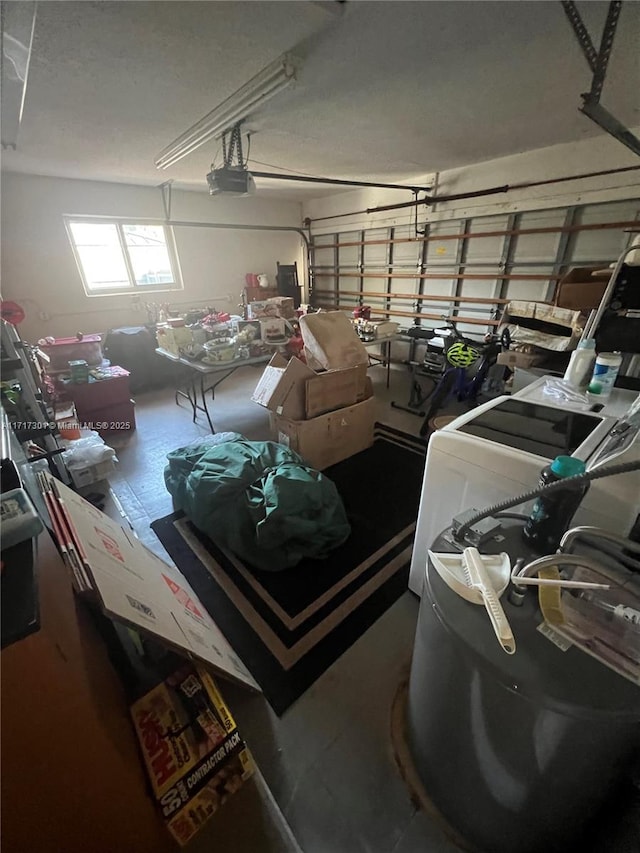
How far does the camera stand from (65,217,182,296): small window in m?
4.96

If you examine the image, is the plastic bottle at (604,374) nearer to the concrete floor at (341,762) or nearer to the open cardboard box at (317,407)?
the concrete floor at (341,762)

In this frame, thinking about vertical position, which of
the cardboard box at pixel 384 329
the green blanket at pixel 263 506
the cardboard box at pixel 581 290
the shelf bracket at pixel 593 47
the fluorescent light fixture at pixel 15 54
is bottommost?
the green blanket at pixel 263 506

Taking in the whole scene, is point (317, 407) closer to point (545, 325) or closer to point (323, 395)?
point (323, 395)

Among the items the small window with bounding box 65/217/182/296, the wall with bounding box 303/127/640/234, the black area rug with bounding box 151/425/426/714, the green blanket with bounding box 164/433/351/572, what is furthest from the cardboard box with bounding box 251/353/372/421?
the small window with bounding box 65/217/182/296

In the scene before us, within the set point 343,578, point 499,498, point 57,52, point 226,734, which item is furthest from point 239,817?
point 57,52

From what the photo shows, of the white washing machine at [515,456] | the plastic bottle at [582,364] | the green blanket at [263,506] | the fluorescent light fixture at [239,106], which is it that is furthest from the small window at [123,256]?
the plastic bottle at [582,364]

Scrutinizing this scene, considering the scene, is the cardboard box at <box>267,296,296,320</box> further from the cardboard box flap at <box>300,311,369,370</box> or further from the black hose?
the black hose

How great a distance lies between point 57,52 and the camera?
1.68 m

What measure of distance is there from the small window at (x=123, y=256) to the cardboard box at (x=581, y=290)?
5.54m

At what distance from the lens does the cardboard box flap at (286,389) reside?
2.47 m

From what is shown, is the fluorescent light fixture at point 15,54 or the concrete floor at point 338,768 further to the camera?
the fluorescent light fixture at point 15,54

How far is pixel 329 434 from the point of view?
2.73 metres

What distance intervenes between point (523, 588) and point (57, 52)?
302 cm

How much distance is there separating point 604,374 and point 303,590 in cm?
178
